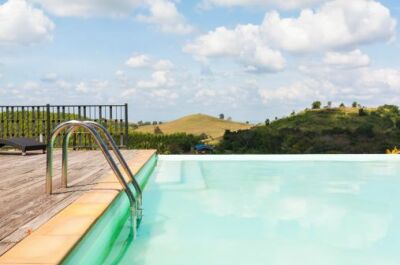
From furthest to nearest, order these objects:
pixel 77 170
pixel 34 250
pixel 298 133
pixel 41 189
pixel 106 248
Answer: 1. pixel 298 133
2. pixel 77 170
3. pixel 41 189
4. pixel 106 248
5. pixel 34 250

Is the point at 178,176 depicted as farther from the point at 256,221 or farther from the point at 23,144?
the point at 256,221

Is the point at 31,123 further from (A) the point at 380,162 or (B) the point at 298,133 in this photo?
(B) the point at 298,133

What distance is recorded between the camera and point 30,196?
11.6 ft

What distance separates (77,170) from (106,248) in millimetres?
2644

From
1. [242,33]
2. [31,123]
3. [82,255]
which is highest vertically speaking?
[242,33]

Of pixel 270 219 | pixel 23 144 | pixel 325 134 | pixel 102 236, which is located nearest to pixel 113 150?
pixel 102 236

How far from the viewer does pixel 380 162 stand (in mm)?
9648

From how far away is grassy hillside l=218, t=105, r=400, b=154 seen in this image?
18781mm

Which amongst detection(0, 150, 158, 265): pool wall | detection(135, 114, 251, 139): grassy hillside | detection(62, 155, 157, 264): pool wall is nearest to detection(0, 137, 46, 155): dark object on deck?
detection(62, 155, 157, 264): pool wall

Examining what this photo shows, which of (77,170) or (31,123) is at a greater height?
(31,123)

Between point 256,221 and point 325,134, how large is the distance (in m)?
18.8

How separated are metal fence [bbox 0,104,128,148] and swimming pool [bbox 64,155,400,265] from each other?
252cm

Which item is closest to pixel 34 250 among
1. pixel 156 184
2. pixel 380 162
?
pixel 156 184

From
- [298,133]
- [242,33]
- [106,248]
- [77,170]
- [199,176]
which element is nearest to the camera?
[106,248]
